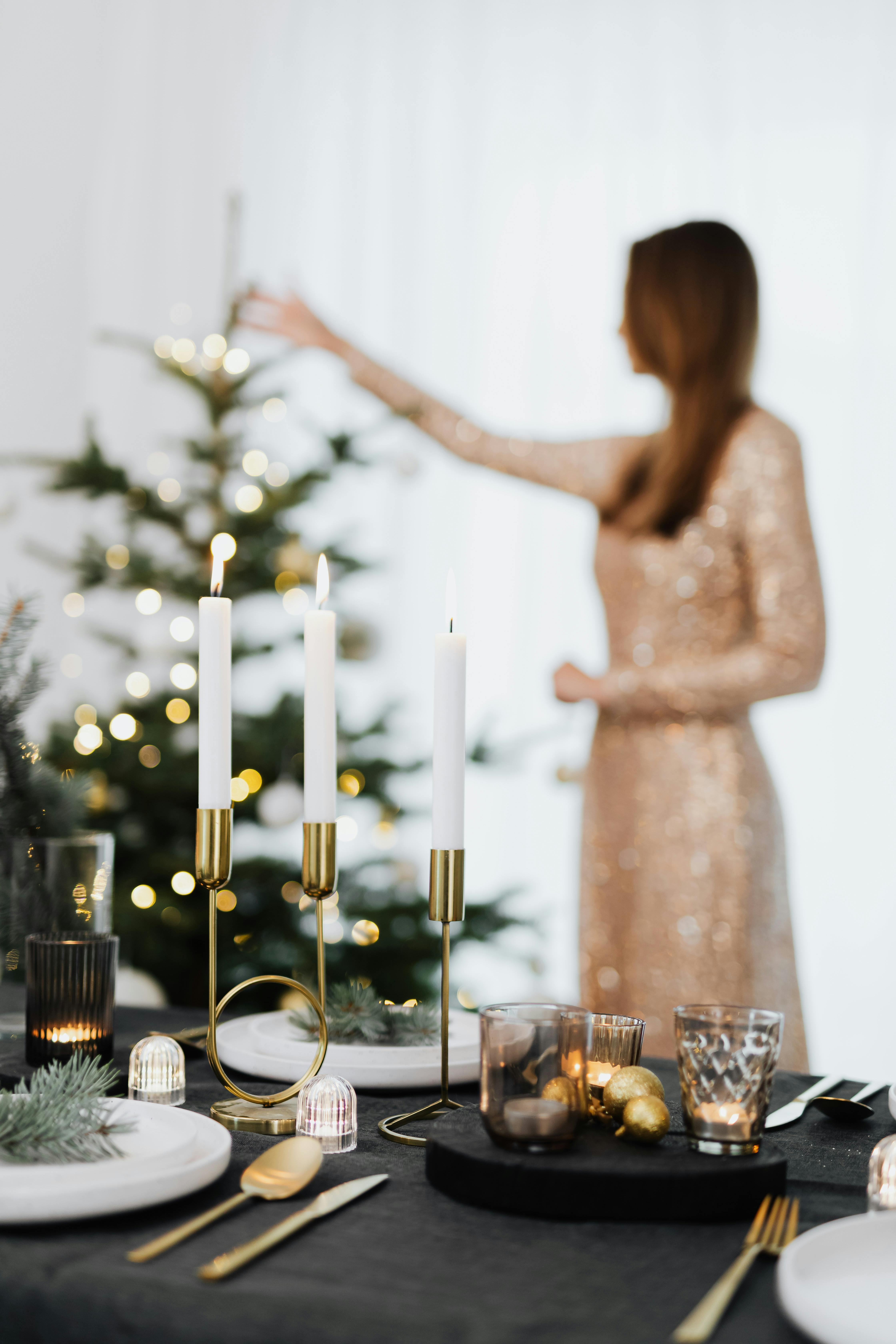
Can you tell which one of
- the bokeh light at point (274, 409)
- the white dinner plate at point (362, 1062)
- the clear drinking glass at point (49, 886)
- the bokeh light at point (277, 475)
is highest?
the bokeh light at point (274, 409)

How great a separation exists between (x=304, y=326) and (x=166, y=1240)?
2.20 m

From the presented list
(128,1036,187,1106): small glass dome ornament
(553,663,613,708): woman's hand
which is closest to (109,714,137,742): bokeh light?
(553,663,613,708): woman's hand

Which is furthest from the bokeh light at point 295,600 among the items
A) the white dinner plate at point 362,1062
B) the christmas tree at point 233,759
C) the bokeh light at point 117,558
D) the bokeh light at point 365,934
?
the white dinner plate at point 362,1062

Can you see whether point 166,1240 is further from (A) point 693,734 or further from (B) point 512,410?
(B) point 512,410

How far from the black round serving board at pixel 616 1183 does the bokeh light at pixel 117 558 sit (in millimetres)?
1856

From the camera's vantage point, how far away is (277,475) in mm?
2533

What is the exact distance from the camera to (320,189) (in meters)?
2.93

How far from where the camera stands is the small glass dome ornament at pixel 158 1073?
0.81m

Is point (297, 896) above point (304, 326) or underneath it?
underneath

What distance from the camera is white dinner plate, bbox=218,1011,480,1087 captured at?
0.86 m

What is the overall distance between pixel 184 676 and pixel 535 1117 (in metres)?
1.76

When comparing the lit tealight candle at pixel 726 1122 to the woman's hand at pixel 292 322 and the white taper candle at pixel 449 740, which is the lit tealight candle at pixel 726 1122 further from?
the woman's hand at pixel 292 322

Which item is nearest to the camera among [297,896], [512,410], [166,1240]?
[166,1240]

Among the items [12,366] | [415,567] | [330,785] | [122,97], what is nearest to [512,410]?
[415,567]
